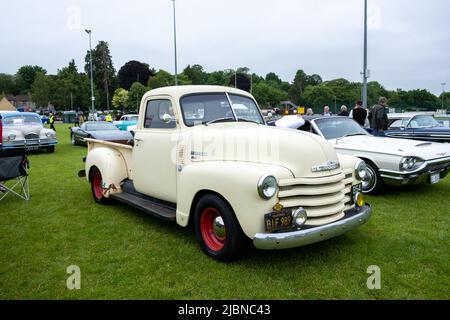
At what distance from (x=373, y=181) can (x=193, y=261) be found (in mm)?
4155

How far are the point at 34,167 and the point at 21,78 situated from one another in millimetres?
132728

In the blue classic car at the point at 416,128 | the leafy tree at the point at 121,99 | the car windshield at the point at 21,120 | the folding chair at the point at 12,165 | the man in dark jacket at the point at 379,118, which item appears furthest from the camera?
the leafy tree at the point at 121,99

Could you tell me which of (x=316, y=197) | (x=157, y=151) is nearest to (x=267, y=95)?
(x=157, y=151)

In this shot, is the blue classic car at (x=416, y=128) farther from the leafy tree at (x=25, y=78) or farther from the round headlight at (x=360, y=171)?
the leafy tree at (x=25, y=78)

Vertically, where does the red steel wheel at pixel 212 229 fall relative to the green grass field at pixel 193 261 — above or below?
above

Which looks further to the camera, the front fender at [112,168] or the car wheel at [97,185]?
the car wheel at [97,185]

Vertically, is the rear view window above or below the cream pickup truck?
above

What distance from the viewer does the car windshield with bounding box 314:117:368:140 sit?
7723mm

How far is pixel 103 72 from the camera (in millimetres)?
84750

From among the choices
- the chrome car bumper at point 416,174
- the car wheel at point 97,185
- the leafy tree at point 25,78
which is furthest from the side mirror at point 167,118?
the leafy tree at point 25,78

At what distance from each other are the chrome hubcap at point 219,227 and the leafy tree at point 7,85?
139m

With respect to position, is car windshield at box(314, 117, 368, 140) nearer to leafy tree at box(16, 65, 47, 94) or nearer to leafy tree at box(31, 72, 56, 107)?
leafy tree at box(31, 72, 56, 107)

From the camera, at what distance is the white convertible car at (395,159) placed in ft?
20.6

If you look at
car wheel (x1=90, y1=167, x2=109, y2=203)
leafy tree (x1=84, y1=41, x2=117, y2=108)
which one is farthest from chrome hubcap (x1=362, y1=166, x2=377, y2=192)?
leafy tree (x1=84, y1=41, x2=117, y2=108)
